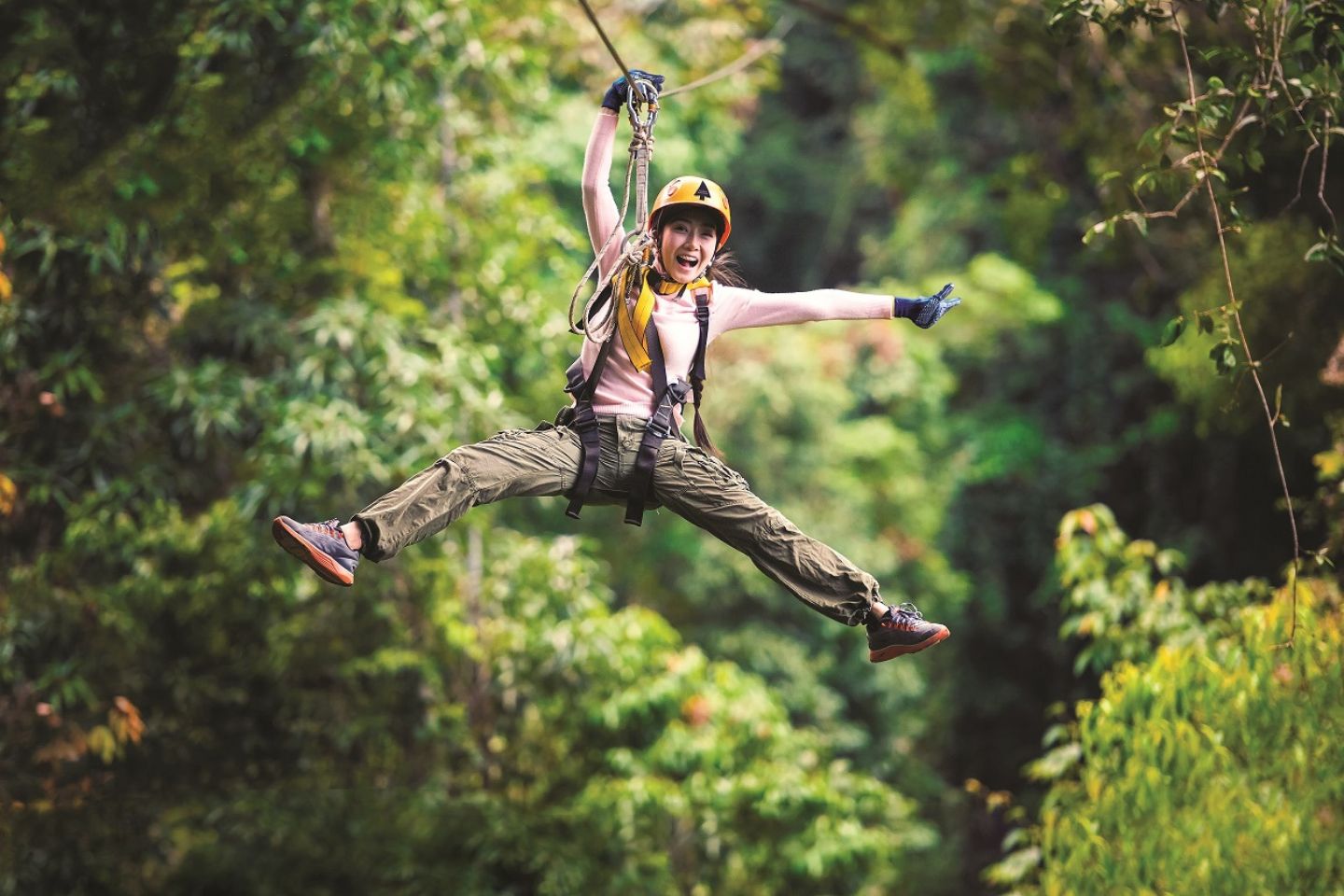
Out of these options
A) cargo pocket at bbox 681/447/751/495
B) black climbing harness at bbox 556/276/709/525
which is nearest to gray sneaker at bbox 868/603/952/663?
cargo pocket at bbox 681/447/751/495

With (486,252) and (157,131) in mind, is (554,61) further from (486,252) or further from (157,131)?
(157,131)

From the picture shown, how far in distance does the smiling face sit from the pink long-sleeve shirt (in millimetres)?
72

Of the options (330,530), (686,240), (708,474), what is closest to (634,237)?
(686,240)

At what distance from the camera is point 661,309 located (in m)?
3.51

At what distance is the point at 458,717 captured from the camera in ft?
24.8

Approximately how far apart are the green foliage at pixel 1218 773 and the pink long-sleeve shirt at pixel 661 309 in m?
2.22

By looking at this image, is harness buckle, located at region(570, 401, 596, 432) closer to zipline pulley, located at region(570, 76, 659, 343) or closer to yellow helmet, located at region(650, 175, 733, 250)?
zipline pulley, located at region(570, 76, 659, 343)

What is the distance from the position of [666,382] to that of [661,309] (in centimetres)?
16

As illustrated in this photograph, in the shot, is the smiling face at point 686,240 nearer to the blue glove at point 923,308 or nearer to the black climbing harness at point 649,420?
the black climbing harness at point 649,420

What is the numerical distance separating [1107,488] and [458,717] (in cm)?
728

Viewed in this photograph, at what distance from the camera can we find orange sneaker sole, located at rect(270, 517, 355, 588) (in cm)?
299

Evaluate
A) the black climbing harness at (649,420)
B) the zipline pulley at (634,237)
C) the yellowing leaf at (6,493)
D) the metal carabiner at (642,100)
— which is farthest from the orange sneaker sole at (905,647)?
the yellowing leaf at (6,493)

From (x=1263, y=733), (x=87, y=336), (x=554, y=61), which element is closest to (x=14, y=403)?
(x=87, y=336)

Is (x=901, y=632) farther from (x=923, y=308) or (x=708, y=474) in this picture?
(x=923, y=308)
